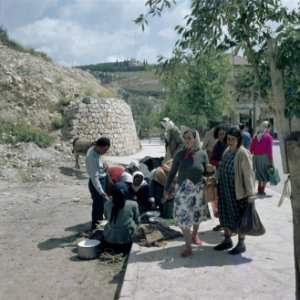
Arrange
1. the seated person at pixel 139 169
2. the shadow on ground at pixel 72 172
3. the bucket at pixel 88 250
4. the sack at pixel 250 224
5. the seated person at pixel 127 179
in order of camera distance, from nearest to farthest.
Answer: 1. the sack at pixel 250 224
2. the bucket at pixel 88 250
3. the seated person at pixel 127 179
4. the seated person at pixel 139 169
5. the shadow on ground at pixel 72 172

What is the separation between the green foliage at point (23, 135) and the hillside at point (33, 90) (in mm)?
1468

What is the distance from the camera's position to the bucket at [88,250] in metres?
5.82

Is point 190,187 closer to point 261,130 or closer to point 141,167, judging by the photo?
point 141,167

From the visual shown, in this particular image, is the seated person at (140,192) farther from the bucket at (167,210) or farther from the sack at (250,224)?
the sack at (250,224)

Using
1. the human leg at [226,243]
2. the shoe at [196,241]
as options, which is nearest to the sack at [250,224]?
the human leg at [226,243]

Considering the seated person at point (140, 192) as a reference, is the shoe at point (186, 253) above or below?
below

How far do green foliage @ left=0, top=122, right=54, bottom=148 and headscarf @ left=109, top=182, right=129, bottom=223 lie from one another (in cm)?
1301

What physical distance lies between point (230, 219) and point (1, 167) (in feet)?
36.5

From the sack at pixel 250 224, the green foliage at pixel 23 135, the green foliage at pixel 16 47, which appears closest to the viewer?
the sack at pixel 250 224

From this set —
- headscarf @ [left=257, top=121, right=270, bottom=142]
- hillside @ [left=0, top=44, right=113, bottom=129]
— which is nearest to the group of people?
headscarf @ [left=257, top=121, right=270, bottom=142]

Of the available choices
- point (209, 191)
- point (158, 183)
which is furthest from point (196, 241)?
point (158, 183)

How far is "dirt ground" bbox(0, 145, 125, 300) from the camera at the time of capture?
4.99 metres

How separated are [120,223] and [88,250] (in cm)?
57

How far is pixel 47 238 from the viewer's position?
7188 millimetres
